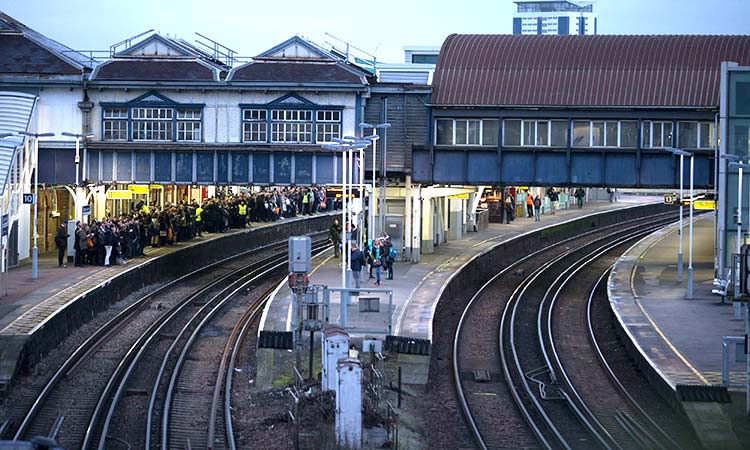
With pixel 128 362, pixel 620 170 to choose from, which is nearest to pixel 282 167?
pixel 620 170

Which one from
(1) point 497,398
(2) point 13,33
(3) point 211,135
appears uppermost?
(2) point 13,33

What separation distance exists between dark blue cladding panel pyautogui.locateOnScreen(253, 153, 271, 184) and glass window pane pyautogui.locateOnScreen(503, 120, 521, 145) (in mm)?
8595

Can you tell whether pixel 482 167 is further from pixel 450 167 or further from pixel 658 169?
pixel 658 169

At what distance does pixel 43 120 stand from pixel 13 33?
3.98 metres

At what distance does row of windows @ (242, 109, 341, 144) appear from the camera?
46.9m

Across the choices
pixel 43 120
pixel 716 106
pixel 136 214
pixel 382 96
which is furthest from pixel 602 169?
pixel 43 120

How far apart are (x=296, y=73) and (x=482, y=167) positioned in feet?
25.1

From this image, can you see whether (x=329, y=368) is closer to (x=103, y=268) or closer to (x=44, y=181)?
(x=103, y=268)

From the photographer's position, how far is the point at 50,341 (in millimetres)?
30188

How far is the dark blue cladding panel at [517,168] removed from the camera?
4650cm

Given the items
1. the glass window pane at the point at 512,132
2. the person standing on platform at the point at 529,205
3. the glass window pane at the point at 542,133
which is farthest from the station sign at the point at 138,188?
the person standing on platform at the point at 529,205

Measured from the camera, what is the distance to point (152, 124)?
1849 inches

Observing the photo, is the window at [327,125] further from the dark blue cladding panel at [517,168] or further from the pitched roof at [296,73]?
the dark blue cladding panel at [517,168]

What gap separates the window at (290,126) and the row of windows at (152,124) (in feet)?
9.07
